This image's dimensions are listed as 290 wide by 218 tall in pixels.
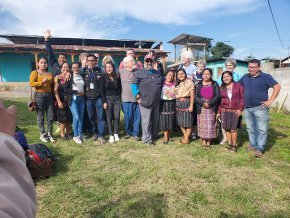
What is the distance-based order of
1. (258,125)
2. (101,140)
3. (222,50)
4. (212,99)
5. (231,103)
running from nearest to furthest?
(258,125), (231,103), (212,99), (101,140), (222,50)

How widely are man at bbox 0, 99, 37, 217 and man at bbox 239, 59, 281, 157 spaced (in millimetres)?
4881

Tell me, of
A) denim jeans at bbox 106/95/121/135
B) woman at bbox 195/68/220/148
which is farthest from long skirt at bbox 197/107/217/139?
denim jeans at bbox 106/95/121/135

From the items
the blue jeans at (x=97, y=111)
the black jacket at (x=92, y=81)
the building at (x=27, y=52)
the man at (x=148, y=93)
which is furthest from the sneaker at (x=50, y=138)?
the building at (x=27, y=52)

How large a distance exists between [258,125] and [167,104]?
198cm

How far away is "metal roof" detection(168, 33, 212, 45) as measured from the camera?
2466 centimetres

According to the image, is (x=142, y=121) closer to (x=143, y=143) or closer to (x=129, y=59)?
(x=143, y=143)

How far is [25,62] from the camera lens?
64.8ft

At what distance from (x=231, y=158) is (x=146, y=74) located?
8.27 ft

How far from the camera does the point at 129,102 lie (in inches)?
233

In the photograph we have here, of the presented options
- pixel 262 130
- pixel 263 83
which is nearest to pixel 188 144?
pixel 262 130

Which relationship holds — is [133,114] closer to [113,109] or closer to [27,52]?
[113,109]

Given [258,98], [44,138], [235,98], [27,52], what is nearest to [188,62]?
[235,98]

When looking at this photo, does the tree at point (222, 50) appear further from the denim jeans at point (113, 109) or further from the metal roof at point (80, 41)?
the denim jeans at point (113, 109)

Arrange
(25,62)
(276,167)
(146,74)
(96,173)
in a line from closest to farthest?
(96,173)
(276,167)
(146,74)
(25,62)
